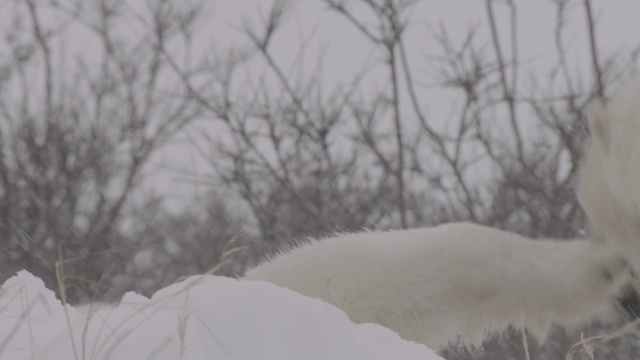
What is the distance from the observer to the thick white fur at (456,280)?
10.2ft

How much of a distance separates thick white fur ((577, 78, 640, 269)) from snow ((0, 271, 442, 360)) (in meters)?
1.45

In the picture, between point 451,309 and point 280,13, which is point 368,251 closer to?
point 451,309

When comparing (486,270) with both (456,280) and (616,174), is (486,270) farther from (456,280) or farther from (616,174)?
(616,174)

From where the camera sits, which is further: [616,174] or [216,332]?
[616,174]

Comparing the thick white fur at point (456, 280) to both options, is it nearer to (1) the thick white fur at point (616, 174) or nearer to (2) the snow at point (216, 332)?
(1) the thick white fur at point (616, 174)

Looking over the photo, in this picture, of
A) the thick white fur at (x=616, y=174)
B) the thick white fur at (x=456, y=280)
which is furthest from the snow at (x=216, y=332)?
the thick white fur at (x=616, y=174)

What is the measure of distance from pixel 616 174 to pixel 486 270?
48cm

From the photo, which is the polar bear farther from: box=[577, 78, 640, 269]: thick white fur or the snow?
the snow

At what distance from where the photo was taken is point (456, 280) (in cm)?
312

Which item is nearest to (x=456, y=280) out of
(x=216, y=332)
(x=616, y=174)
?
(x=616, y=174)

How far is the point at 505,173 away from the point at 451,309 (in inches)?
171

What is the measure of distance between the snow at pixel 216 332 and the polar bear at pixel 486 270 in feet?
4.08

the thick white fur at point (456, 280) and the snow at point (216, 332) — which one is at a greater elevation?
the snow at point (216, 332)

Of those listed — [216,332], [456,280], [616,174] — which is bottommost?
[456,280]
